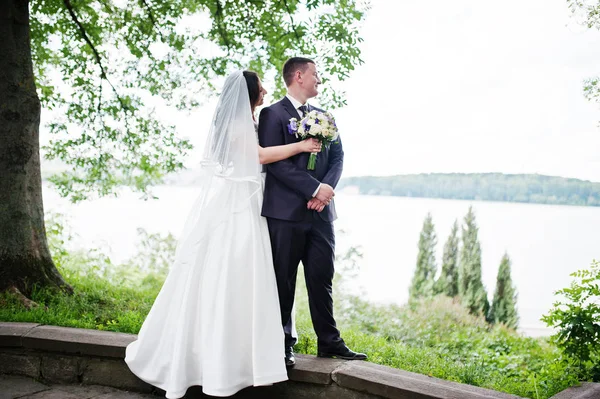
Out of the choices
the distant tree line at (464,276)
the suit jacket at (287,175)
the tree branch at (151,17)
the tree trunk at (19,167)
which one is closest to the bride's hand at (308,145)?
the suit jacket at (287,175)

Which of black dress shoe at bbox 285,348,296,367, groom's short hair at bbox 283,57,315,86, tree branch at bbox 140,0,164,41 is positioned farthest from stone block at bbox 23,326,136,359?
tree branch at bbox 140,0,164,41

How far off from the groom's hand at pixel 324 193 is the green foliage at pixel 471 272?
10.3m

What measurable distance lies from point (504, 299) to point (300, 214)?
10677 millimetres

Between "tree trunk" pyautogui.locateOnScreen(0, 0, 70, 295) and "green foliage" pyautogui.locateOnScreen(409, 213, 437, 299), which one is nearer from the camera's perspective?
"tree trunk" pyautogui.locateOnScreen(0, 0, 70, 295)

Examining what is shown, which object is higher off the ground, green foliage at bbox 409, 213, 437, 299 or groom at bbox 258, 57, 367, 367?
groom at bbox 258, 57, 367, 367

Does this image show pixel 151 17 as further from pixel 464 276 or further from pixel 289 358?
pixel 464 276

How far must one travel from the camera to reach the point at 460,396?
9.04ft

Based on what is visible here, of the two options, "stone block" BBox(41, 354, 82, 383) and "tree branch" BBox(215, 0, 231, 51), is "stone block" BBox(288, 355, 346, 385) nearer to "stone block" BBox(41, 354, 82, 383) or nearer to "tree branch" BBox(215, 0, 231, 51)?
"stone block" BBox(41, 354, 82, 383)

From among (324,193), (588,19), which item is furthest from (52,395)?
(588,19)

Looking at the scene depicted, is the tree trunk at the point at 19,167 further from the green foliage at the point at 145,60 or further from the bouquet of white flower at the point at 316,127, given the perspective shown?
the bouquet of white flower at the point at 316,127

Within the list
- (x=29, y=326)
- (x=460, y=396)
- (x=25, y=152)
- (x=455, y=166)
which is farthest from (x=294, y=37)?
(x=455, y=166)

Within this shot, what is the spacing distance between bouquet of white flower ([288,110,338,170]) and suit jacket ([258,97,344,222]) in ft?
0.38

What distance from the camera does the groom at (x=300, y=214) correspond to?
3.24m

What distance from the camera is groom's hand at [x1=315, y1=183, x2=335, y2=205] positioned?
3250 mm
